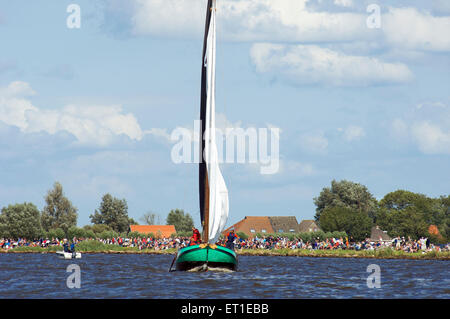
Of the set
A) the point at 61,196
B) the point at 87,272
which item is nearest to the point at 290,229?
the point at 61,196

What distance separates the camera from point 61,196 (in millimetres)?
136375

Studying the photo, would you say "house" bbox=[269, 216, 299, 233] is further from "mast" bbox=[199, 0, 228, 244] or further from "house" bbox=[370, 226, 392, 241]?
"mast" bbox=[199, 0, 228, 244]

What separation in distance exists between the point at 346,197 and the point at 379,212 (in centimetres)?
831

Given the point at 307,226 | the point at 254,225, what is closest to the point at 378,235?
the point at 307,226

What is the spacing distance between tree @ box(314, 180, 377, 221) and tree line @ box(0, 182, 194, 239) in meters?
29.4

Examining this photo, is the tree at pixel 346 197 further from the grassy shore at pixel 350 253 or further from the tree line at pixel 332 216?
the grassy shore at pixel 350 253

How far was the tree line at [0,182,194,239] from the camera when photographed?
114 m

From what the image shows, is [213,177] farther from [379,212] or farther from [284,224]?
[379,212]

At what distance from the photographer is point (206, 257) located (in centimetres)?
3969

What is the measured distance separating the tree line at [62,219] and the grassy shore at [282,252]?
36.1 feet

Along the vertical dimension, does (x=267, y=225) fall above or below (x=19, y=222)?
below

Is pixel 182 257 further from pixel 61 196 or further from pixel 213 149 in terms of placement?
pixel 61 196

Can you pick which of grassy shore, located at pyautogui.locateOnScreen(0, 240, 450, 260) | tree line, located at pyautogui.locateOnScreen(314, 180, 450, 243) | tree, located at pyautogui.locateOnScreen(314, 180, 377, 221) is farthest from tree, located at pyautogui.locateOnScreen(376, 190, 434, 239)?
grassy shore, located at pyautogui.locateOnScreen(0, 240, 450, 260)

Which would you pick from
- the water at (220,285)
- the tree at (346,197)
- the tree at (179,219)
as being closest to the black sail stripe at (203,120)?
the water at (220,285)
